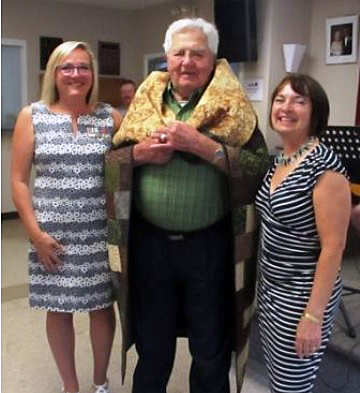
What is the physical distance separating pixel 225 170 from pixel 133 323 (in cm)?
62

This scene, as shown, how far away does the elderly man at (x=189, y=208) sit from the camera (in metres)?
1.41

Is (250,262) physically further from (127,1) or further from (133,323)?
(127,1)

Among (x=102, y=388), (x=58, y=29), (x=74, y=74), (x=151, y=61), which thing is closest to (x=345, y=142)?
(x=74, y=74)

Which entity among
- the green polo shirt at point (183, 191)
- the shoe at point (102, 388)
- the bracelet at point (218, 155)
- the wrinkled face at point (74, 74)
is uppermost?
the wrinkled face at point (74, 74)

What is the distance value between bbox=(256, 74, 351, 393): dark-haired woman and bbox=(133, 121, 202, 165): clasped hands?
223 mm

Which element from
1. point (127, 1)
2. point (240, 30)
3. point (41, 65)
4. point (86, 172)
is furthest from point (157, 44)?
point (86, 172)

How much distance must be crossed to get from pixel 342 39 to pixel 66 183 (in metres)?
2.72

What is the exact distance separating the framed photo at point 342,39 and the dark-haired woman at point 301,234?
2521 mm

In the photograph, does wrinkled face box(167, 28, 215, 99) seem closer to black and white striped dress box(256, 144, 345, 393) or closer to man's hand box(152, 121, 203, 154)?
man's hand box(152, 121, 203, 154)

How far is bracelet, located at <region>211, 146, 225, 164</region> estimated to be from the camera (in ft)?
4.51

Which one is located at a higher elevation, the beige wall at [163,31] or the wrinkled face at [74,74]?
the beige wall at [163,31]

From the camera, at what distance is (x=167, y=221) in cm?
146

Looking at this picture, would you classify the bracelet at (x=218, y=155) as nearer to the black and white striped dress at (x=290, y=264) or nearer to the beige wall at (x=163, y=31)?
the black and white striped dress at (x=290, y=264)

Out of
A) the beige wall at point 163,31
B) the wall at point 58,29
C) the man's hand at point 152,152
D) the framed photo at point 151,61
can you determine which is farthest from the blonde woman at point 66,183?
the framed photo at point 151,61
